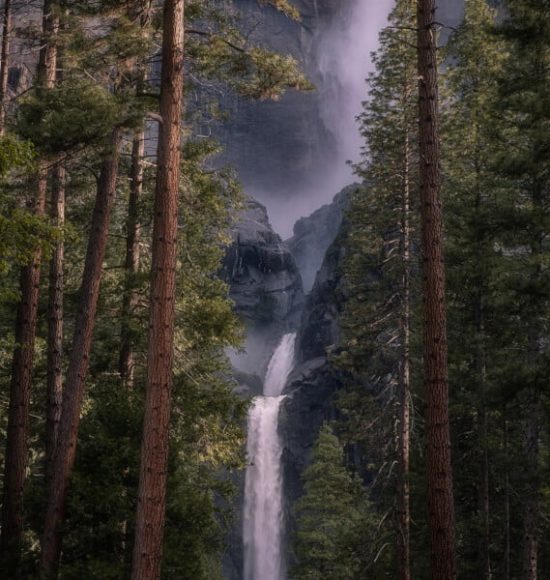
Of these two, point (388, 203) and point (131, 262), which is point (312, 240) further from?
point (131, 262)

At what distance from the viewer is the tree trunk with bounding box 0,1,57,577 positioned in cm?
1050

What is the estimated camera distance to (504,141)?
14727mm

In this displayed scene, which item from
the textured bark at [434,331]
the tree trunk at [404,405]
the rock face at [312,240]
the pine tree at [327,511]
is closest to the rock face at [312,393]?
the pine tree at [327,511]

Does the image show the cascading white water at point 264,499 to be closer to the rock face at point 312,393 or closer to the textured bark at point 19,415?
the rock face at point 312,393

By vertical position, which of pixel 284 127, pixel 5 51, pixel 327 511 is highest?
pixel 284 127

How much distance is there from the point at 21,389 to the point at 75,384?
2065 mm

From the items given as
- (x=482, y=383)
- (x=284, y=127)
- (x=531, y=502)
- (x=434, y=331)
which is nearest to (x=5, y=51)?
(x=434, y=331)

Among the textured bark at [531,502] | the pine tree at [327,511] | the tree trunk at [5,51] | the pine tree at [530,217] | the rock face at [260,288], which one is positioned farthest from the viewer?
the rock face at [260,288]

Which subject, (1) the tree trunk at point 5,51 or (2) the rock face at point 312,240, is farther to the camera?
(2) the rock face at point 312,240

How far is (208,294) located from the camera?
43.8 feet

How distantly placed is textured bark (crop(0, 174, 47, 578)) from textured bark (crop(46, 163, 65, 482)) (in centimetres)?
38

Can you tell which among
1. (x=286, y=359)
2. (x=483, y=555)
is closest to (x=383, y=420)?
(x=483, y=555)

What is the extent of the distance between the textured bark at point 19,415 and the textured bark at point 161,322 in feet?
Result: 11.3

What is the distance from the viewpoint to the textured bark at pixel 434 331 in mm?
6773
